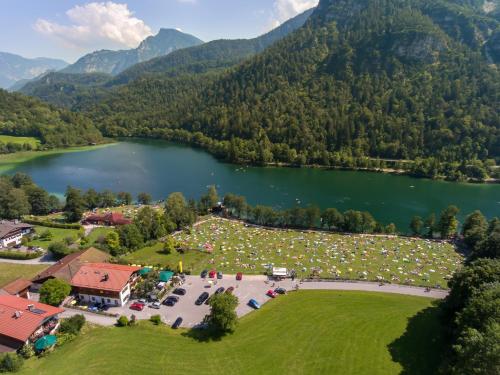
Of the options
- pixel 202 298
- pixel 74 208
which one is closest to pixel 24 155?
pixel 74 208

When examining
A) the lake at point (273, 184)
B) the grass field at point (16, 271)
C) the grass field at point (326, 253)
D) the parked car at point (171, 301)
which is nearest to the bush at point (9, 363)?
the parked car at point (171, 301)

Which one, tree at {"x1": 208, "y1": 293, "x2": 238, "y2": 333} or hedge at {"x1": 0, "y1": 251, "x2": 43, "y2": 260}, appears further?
hedge at {"x1": 0, "y1": 251, "x2": 43, "y2": 260}

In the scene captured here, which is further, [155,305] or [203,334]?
[155,305]

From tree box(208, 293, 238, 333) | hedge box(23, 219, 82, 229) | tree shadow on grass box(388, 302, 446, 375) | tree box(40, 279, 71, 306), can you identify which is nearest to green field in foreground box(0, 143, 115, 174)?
hedge box(23, 219, 82, 229)

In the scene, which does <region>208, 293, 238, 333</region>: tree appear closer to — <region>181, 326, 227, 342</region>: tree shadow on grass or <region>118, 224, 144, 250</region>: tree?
<region>181, 326, 227, 342</region>: tree shadow on grass

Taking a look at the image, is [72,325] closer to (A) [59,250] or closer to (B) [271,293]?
(A) [59,250]
